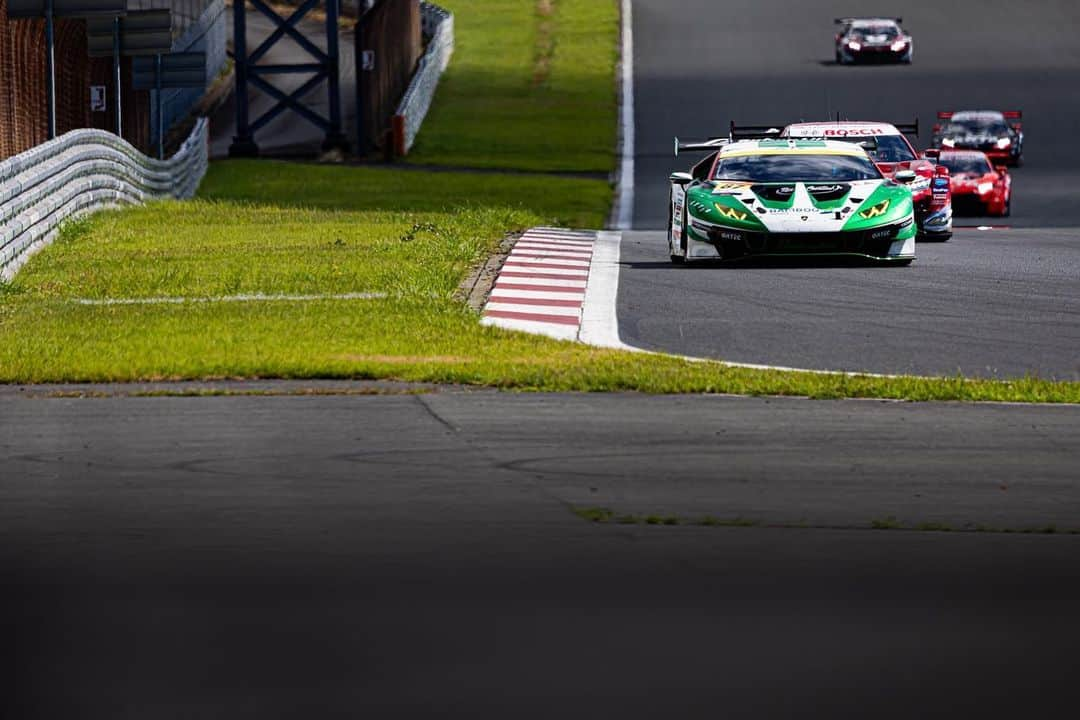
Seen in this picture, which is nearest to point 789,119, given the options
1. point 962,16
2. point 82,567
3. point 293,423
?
point 962,16

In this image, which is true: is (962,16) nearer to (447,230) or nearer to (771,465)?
(447,230)

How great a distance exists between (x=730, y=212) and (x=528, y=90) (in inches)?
1644

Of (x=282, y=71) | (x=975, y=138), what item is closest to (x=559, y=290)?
(x=282, y=71)

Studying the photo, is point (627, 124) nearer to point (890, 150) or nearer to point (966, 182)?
point (966, 182)

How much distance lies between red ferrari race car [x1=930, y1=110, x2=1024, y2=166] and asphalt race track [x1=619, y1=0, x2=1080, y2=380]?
0.66 m

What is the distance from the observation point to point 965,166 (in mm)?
34750

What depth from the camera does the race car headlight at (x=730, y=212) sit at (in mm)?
21203

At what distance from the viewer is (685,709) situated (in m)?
5.36

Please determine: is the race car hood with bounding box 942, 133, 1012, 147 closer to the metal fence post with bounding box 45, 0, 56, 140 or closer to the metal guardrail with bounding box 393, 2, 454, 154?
the metal guardrail with bounding box 393, 2, 454, 154

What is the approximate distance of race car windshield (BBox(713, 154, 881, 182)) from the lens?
2166 cm

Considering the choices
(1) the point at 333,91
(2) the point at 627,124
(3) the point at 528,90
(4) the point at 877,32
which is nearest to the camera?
(1) the point at 333,91

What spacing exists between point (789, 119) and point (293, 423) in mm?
46121

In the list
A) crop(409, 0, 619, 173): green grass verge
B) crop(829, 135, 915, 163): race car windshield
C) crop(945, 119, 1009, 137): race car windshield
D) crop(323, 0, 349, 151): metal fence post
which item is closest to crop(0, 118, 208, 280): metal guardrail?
crop(829, 135, 915, 163): race car windshield

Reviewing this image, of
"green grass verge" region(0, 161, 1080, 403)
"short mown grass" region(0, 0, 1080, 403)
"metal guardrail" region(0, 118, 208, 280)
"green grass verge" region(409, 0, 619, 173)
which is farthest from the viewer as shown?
"green grass verge" region(409, 0, 619, 173)
